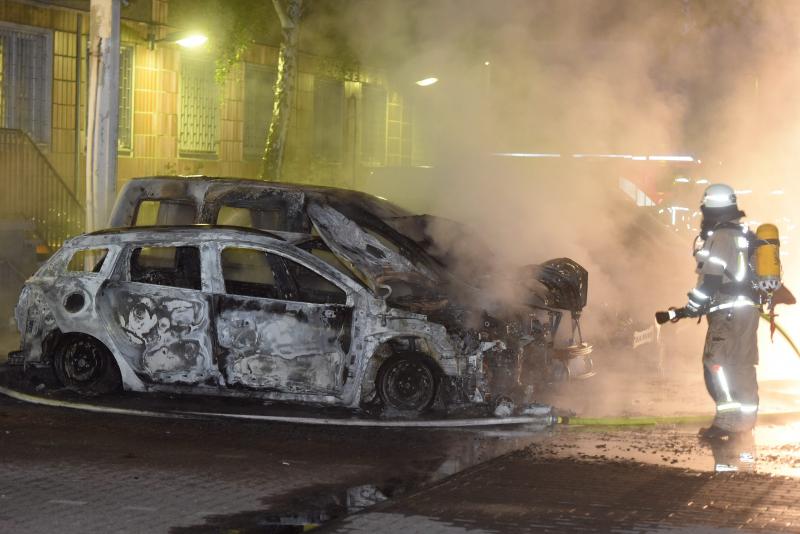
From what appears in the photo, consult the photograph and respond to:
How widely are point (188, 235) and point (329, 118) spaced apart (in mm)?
Answer: 15797

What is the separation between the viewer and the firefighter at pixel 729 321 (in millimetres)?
8289

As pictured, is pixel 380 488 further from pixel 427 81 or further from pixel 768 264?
pixel 427 81

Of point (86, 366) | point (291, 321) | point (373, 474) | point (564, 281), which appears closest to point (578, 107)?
point (564, 281)

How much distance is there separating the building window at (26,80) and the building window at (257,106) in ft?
16.4

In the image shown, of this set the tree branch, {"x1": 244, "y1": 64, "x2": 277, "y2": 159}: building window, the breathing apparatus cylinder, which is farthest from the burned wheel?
{"x1": 244, "y1": 64, "x2": 277, "y2": 159}: building window

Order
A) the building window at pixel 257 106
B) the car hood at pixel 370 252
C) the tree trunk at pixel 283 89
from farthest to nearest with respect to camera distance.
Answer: the building window at pixel 257 106 → the tree trunk at pixel 283 89 → the car hood at pixel 370 252

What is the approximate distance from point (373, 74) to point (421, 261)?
9.39 meters

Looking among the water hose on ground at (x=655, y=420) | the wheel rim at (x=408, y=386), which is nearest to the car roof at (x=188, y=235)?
the wheel rim at (x=408, y=386)

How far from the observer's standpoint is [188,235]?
→ 9.02 meters

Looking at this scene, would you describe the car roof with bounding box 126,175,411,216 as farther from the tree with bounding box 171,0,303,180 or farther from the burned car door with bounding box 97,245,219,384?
the tree with bounding box 171,0,303,180

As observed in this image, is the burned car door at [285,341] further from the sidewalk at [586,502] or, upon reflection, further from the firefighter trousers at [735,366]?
the firefighter trousers at [735,366]

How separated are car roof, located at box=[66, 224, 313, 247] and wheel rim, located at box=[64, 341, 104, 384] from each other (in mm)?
826

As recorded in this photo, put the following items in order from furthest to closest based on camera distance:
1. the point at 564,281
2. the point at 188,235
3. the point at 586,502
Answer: the point at 564,281, the point at 188,235, the point at 586,502

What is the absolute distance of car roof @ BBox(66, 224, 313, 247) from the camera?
8.88 metres
